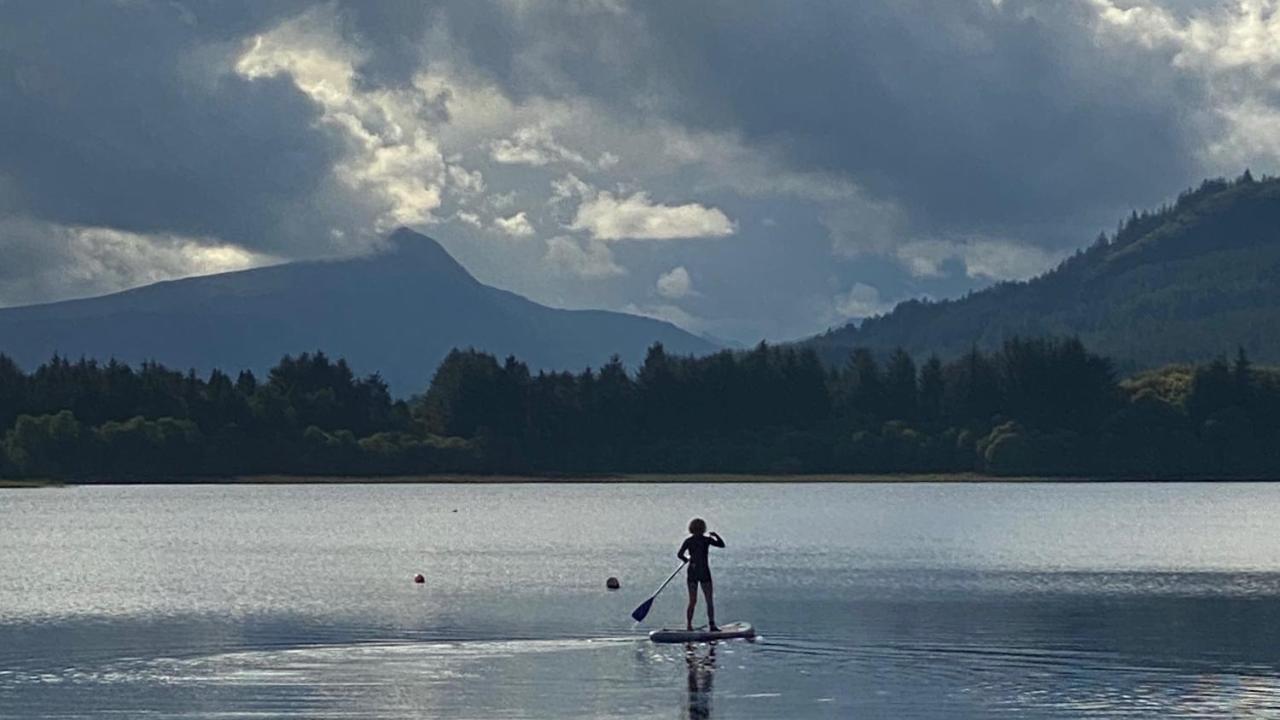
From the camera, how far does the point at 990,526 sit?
137 metres

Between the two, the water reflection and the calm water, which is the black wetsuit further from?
the water reflection

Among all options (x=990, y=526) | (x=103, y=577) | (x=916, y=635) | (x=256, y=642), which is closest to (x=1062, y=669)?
(x=916, y=635)

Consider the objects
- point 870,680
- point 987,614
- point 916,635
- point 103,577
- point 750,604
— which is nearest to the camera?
point 870,680

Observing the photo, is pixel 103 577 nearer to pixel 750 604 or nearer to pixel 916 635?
pixel 750 604

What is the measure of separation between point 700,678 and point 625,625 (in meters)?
13.8

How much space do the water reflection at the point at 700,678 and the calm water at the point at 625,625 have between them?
5.0 inches

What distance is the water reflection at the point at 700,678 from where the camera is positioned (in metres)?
40.8

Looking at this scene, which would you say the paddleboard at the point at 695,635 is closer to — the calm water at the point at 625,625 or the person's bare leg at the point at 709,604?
the person's bare leg at the point at 709,604

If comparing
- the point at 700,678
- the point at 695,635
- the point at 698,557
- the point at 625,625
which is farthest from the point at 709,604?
the point at 700,678

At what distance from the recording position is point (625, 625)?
59.9 m

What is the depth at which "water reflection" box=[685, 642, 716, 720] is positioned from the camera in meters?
40.8

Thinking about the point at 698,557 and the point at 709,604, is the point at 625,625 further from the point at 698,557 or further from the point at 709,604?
the point at 709,604

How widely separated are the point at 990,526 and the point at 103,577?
67.0 metres

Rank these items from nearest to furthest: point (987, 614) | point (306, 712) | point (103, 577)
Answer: point (306, 712), point (987, 614), point (103, 577)
